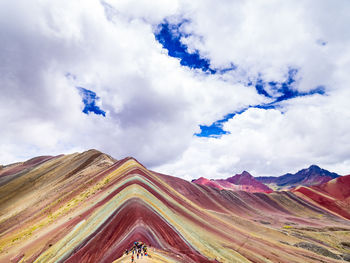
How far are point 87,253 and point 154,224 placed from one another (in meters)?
5.77

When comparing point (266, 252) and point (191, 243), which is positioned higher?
point (191, 243)

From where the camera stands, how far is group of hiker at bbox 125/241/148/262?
12.3m

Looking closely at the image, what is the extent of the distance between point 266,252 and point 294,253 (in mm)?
6584

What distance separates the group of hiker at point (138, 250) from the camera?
40.3 ft

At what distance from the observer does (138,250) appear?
502 inches

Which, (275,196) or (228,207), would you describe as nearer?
(228,207)

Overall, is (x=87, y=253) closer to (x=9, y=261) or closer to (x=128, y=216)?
(x=128, y=216)

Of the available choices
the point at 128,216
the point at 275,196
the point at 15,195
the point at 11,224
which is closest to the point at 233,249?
the point at 128,216

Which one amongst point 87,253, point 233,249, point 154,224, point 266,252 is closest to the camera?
point 87,253

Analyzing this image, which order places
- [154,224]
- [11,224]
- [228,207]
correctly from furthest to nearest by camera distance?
[228,207] → [11,224] → [154,224]

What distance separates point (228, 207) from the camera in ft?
240

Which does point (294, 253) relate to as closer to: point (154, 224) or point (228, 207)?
point (154, 224)

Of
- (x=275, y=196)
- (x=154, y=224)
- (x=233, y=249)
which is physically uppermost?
(x=275, y=196)

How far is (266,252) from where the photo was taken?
1102 inches
